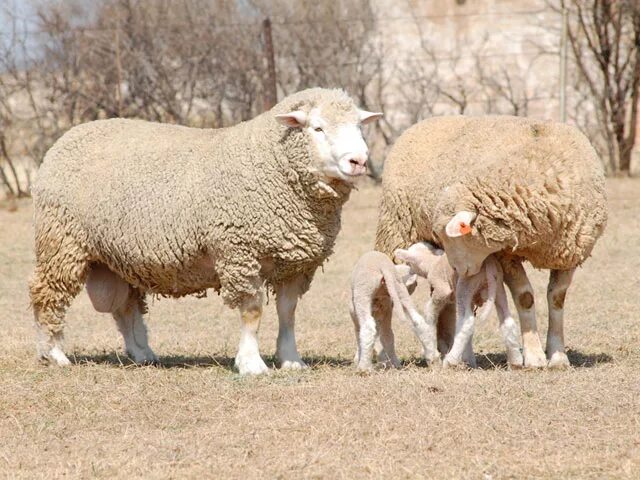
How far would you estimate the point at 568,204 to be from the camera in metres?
6.84

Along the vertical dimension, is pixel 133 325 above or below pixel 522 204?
below

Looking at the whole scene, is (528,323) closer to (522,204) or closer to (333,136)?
(522,204)

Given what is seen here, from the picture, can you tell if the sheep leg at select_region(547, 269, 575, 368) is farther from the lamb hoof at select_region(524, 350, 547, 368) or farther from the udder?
the udder

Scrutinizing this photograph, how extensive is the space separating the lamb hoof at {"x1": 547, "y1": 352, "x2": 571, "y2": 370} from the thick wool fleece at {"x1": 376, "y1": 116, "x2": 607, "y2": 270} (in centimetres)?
56

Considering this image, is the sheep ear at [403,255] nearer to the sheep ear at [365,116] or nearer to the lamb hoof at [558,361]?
the sheep ear at [365,116]

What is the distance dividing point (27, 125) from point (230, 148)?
14.2 m

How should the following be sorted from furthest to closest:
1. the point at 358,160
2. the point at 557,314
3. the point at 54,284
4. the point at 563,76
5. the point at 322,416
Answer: the point at 563,76 < the point at 54,284 < the point at 557,314 < the point at 358,160 < the point at 322,416

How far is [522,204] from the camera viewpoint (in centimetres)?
684

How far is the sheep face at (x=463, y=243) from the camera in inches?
270

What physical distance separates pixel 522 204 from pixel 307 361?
2.16 metres

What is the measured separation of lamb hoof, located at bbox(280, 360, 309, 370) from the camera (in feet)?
24.8

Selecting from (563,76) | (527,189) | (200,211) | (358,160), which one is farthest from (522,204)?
(563,76)

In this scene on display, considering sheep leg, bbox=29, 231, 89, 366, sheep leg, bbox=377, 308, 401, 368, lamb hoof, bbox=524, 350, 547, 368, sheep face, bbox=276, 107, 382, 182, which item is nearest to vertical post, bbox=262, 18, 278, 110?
sheep leg, bbox=29, 231, 89, 366

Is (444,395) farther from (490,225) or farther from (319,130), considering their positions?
(319,130)
